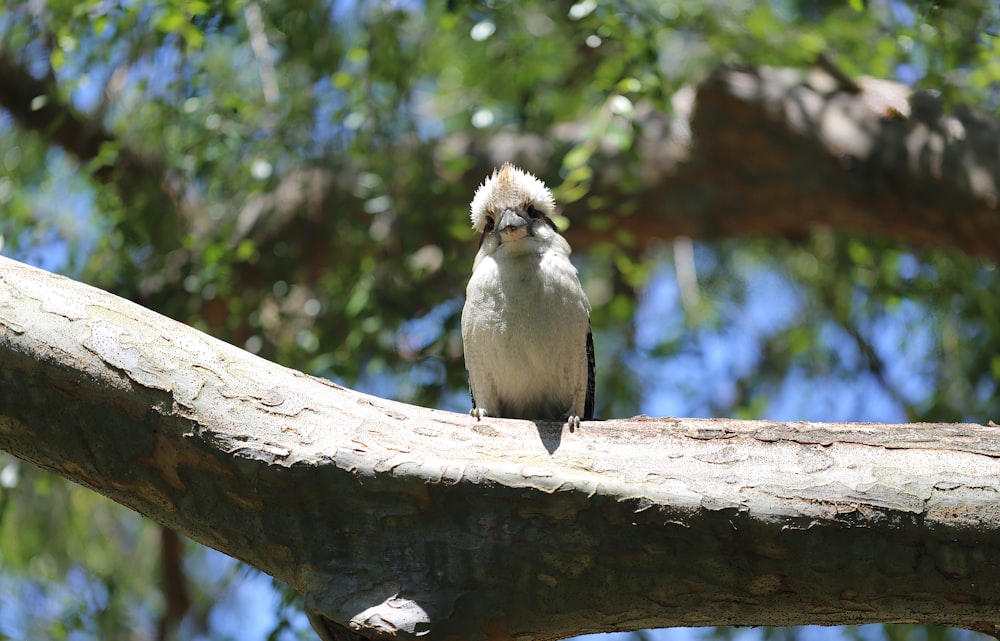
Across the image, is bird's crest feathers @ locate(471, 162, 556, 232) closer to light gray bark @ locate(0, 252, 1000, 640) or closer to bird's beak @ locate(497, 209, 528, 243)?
bird's beak @ locate(497, 209, 528, 243)

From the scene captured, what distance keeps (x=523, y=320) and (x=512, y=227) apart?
0.48 meters

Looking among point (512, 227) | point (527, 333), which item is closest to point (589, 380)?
point (527, 333)

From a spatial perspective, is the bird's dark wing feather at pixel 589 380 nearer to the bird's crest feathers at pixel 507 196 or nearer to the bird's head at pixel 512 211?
the bird's head at pixel 512 211

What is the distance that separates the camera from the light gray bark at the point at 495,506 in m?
3.11

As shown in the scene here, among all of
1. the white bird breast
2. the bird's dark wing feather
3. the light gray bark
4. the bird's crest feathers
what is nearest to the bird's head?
the bird's crest feathers

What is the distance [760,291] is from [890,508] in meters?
6.71

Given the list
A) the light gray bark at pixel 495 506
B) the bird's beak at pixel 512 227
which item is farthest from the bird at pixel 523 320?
the light gray bark at pixel 495 506

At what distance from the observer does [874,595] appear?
3.12m

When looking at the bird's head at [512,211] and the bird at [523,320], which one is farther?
the bird's head at [512,211]

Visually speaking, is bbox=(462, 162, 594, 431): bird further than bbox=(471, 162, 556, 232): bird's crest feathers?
No

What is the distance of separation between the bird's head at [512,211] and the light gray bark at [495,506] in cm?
170

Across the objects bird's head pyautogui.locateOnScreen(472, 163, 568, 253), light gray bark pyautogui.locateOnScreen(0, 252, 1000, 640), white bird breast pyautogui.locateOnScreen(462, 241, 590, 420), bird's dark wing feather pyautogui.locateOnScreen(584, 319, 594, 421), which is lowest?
bird's dark wing feather pyautogui.locateOnScreen(584, 319, 594, 421)

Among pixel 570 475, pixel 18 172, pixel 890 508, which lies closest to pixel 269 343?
pixel 18 172

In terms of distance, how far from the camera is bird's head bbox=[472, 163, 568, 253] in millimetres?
4789
